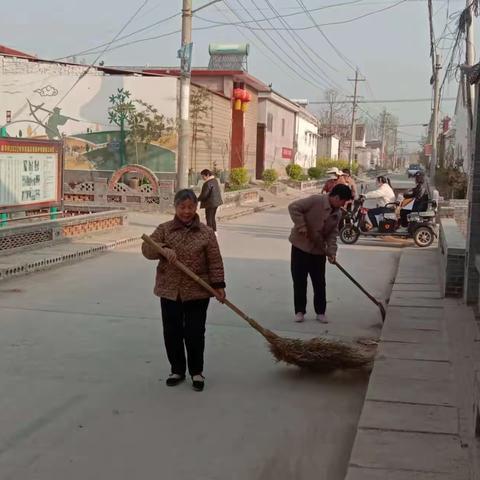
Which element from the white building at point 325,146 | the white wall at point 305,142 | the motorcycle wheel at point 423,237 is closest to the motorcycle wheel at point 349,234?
the motorcycle wheel at point 423,237

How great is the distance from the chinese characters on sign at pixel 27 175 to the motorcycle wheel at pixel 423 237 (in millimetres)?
6617

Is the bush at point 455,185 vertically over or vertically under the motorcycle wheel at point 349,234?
over

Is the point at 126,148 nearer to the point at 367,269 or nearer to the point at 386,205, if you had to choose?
the point at 386,205

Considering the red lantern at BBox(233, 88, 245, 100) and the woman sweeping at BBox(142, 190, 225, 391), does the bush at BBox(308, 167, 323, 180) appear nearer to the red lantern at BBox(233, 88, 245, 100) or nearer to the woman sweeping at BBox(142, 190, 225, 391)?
the red lantern at BBox(233, 88, 245, 100)

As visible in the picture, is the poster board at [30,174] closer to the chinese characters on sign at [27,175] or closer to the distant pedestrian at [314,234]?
the chinese characters on sign at [27,175]

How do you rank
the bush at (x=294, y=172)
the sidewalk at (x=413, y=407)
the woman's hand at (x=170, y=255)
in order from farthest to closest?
the bush at (x=294, y=172), the woman's hand at (x=170, y=255), the sidewalk at (x=413, y=407)

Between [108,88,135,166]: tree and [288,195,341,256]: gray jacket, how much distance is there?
1720 centimetres

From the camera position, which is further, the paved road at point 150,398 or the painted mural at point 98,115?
the painted mural at point 98,115

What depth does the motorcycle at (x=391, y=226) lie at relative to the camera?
12.4 meters

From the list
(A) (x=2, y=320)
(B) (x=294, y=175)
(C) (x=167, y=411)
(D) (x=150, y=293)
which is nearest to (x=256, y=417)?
(C) (x=167, y=411)

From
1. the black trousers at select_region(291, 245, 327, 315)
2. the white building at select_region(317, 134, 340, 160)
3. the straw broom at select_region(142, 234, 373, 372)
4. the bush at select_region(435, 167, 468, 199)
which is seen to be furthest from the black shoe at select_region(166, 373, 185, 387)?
the white building at select_region(317, 134, 340, 160)

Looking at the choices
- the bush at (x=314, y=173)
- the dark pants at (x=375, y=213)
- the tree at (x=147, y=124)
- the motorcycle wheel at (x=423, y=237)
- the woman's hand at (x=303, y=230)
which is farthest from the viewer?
the bush at (x=314, y=173)

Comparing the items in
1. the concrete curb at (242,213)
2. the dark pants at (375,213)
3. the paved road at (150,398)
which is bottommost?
the paved road at (150,398)

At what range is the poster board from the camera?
9797 millimetres
